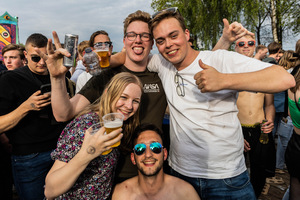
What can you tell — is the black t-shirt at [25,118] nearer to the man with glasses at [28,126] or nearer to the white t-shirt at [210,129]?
the man with glasses at [28,126]

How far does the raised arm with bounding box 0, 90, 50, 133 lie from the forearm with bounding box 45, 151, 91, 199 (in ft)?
4.11

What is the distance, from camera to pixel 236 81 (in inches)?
60.6

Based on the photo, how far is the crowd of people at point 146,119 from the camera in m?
1.57

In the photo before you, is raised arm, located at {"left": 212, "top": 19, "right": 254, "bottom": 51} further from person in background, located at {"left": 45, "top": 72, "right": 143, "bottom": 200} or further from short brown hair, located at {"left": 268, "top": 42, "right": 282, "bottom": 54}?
short brown hair, located at {"left": 268, "top": 42, "right": 282, "bottom": 54}

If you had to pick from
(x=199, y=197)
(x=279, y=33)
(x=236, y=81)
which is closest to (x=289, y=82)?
(x=236, y=81)

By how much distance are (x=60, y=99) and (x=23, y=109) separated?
816 mm

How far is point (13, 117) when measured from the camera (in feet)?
7.98

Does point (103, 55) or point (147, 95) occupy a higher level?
point (103, 55)

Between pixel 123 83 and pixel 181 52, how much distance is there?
0.72 meters

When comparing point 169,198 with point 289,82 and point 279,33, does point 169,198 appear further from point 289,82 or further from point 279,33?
point 279,33

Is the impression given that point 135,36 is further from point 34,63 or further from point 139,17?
point 34,63

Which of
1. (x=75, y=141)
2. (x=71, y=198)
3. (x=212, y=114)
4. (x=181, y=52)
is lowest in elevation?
(x=71, y=198)

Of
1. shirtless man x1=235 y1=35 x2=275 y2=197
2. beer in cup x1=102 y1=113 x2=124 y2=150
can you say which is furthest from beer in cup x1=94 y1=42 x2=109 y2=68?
shirtless man x1=235 y1=35 x2=275 y2=197

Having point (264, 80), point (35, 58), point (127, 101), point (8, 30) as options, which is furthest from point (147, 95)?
point (8, 30)
